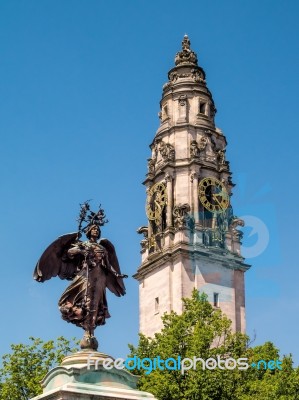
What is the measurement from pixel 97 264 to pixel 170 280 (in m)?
53.4

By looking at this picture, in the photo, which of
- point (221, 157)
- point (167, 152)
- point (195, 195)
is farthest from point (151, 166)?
point (195, 195)

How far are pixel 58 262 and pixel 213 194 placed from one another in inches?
2243

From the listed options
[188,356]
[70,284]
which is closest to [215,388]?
[188,356]

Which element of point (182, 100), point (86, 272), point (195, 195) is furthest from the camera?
point (182, 100)

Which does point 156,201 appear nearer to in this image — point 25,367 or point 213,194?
point 213,194

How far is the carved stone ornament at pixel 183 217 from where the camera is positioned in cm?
6962

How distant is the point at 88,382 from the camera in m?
14.1

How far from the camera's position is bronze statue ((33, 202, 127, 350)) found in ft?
50.7

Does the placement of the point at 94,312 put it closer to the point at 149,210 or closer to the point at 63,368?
the point at 63,368

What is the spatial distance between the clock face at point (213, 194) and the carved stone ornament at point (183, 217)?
6.90ft

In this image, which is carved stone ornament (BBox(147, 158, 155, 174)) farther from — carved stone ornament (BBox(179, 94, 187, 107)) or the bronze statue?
the bronze statue

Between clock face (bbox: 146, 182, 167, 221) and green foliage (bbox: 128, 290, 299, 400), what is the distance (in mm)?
24412

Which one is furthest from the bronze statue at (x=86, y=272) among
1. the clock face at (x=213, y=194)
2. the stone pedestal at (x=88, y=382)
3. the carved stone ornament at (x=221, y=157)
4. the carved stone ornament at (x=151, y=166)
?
the carved stone ornament at (x=151, y=166)

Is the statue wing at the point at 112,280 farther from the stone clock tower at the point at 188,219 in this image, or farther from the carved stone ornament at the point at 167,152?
the carved stone ornament at the point at 167,152
